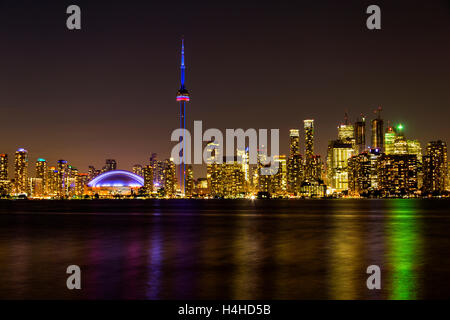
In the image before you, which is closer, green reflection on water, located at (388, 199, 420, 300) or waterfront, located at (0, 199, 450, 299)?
green reflection on water, located at (388, 199, 420, 300)

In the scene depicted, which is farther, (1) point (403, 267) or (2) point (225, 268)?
(1) point (403, 267)

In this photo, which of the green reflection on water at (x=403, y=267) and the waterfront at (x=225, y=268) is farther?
the waterfront at (x=225, y=268)

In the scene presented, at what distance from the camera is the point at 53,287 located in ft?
59.4

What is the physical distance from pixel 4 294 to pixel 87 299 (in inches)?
134

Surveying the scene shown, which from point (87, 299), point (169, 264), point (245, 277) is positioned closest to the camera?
point (87, 299)

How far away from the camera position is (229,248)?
3309 cm

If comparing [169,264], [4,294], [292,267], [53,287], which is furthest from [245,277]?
[4,294]
